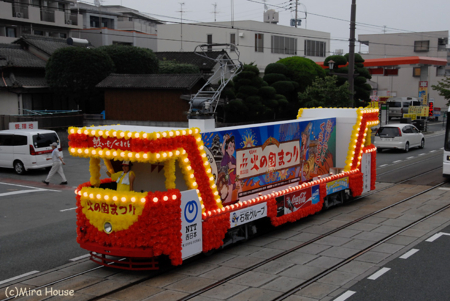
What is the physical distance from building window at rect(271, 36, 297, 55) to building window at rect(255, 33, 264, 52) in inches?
76.2

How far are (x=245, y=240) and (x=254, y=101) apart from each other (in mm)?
19087

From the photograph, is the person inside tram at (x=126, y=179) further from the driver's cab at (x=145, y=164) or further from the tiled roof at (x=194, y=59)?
the tiled roof at (x=194, y=59)

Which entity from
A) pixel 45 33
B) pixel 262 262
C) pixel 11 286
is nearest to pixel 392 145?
pixel 262 262

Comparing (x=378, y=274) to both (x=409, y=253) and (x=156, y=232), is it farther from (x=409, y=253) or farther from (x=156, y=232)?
(x=156, y=232)

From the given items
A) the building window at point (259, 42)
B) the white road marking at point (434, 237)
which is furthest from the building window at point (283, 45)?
the white road marking at point (434, 237)

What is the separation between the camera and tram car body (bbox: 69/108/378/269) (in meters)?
8.56

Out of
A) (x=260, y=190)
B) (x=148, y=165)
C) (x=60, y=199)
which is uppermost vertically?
(x=148, y=165)

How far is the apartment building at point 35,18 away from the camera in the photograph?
43.2 meters

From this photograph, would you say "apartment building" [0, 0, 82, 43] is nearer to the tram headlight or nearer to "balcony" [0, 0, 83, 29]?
"balcony" [0, 0, 83, 29]

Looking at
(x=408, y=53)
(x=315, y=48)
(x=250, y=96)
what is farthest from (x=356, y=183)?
(x=408, y=53)

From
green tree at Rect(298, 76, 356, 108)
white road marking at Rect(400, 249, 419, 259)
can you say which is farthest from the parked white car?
white road marking at Rect(400, 249, 419, 259)

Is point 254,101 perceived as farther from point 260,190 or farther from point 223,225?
point 223,225

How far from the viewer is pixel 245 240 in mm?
11039

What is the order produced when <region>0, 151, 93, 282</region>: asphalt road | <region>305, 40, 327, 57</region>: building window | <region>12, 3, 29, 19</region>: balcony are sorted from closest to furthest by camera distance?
<region>0, 151, 93, 282</region>: asphalt road < <region>12, 3, 29, 19</region>: balcony < <region>305, 40, 327, 57</region>: building window
